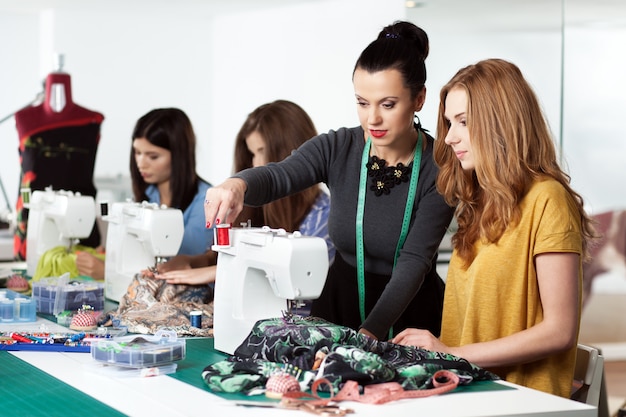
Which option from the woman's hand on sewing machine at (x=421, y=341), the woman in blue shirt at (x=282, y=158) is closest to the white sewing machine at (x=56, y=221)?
the woman in blue shirt at (x=282, y=158)

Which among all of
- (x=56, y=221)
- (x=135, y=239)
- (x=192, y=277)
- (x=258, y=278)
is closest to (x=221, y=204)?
(x=258, y=278)

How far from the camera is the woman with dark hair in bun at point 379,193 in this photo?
8.49 feet

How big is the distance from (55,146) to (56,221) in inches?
36.3

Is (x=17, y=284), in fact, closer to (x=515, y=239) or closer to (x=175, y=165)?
(x=175, y=165)

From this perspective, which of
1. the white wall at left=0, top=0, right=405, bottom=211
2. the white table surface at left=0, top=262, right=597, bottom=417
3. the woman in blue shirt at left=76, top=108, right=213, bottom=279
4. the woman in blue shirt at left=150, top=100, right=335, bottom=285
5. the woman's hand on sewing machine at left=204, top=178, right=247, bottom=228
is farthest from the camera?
the white wall at left=0, top=0, right=405, bottom=211

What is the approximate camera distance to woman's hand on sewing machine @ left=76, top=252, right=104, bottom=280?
12.1 ft

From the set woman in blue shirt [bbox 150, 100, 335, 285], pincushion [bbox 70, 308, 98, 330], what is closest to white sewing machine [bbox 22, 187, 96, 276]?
woman in blue shirt [bbox 150, 100, 335, 285]

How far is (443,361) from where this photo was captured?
212 cm

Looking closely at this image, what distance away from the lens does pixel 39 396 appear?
203 centimetres

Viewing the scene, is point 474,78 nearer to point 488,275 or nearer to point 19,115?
point 488,275

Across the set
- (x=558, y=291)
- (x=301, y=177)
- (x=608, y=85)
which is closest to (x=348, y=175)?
(x=301, y=177)

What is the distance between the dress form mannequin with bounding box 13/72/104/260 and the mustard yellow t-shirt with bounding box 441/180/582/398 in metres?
2.68

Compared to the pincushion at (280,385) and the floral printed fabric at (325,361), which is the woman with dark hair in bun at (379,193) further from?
the pincushion at (280,385)

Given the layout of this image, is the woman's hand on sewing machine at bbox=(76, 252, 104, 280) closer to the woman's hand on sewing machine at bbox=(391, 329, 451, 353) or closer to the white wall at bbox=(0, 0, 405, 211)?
the woman's hand on sewing machine at bbox=(391, 329, 451, 353)
